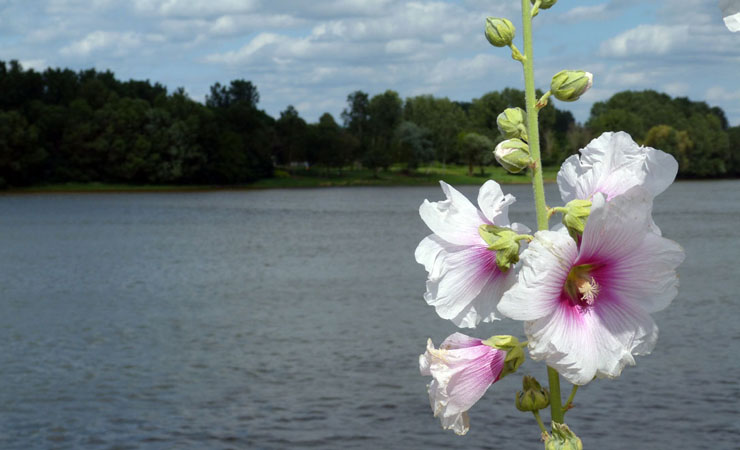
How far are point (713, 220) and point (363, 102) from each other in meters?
91.1

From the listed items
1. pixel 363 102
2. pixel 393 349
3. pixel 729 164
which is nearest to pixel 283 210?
pixel 393 349

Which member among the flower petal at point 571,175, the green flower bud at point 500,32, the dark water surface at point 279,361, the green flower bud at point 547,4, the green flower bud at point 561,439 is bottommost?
the dark water surface at point 279,361

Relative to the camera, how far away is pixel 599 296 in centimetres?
146

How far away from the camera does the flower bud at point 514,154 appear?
1.49m

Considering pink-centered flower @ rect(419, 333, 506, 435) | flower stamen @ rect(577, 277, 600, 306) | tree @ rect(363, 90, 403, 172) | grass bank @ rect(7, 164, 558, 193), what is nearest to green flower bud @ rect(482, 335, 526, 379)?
pink-centered flower @ rect(419, 333, 506, 435)

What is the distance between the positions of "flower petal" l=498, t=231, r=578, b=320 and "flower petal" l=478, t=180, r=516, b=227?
30 cm

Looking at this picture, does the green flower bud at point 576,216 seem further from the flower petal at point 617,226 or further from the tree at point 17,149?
the tree at point 17,149

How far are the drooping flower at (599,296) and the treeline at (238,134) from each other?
3912 inches

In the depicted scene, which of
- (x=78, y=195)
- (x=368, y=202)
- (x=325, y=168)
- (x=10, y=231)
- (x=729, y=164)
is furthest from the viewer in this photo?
(x=729, y=164)

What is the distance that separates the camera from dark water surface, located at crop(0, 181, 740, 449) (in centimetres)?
1417

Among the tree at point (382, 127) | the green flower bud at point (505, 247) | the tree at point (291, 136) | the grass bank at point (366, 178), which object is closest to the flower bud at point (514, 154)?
the green flower bud at point (505, 247)

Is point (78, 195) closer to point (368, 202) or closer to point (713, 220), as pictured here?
point (368, 202)

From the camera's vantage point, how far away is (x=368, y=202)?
8925 centimetres

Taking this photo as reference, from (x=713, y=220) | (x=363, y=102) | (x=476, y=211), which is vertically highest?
(x=363, y=102)
